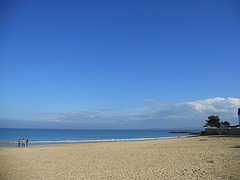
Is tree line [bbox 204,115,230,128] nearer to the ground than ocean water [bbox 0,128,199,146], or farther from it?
farther from it

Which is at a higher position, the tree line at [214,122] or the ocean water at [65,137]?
the tree line at [214,122]

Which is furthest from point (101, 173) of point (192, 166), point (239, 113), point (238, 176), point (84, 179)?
point (239, 113)

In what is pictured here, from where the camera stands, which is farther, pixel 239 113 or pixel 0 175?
pixel 239 113

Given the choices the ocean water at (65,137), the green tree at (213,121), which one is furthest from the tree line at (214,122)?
the ocean water at (65,137)

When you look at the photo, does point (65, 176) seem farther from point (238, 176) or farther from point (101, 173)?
point (238, 176)

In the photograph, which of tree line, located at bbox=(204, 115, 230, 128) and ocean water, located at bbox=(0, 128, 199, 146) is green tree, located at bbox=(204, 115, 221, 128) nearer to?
tree line, located at bbox=(204, 115, 230, 128)

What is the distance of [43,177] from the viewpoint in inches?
340

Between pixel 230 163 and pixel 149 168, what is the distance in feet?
14.7

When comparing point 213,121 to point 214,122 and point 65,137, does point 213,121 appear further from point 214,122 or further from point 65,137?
point 65,137

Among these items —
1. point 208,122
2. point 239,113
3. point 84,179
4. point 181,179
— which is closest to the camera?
point 181,179

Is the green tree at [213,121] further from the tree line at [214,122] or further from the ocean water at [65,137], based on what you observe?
the ocean water at [65,137]

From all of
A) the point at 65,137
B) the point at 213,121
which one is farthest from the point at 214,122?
the point at 65,137

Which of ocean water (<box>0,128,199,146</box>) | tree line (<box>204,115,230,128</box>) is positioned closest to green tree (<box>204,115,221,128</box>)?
tree line (<box>204,115,230,128</box>)

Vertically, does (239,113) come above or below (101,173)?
above
